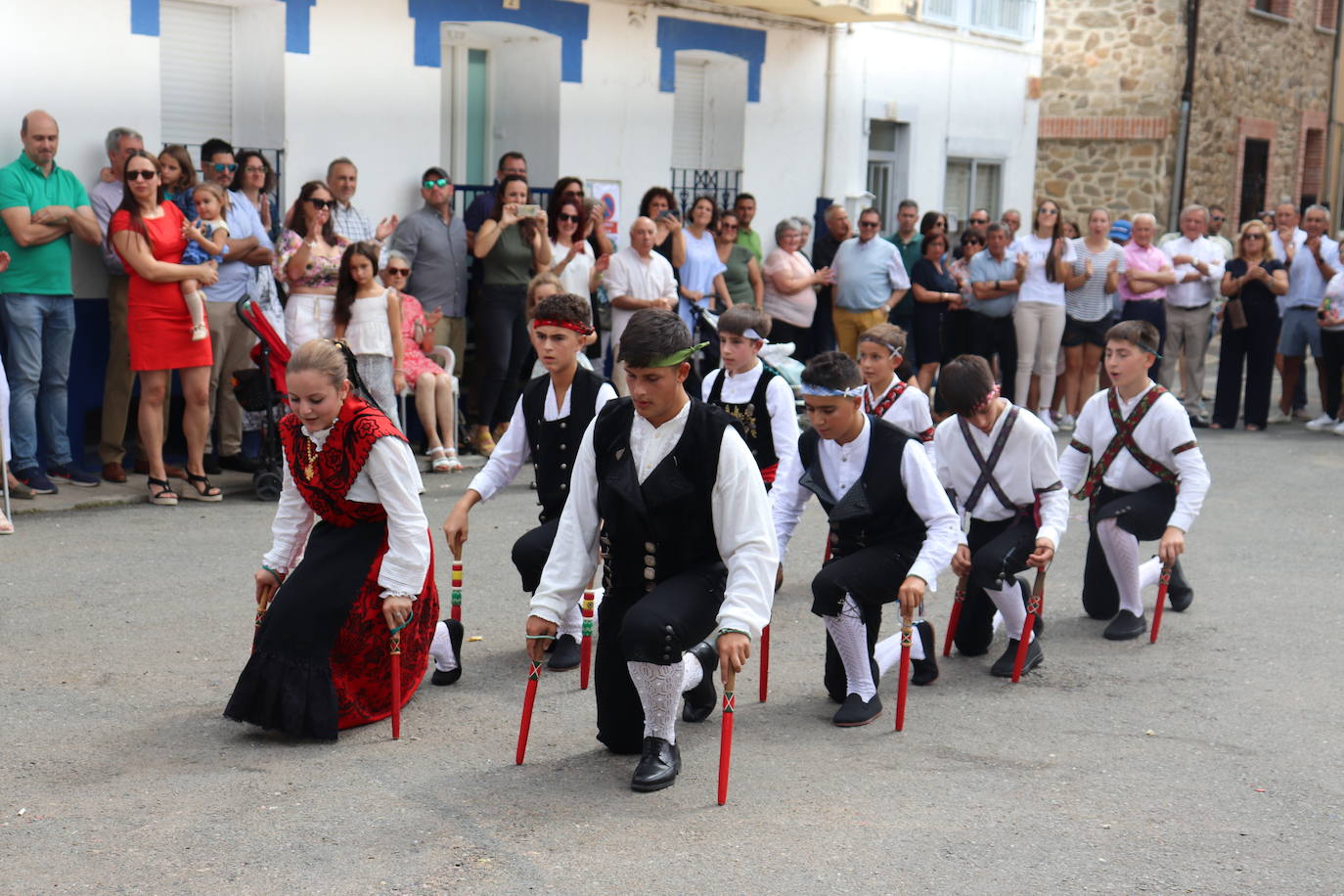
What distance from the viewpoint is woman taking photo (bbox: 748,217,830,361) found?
14.0 meters

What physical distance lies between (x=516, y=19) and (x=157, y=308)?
4844 millimetres

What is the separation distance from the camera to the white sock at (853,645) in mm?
5891

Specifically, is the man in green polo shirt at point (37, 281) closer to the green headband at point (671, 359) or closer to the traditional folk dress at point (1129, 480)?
the green headband at point (671, 359)

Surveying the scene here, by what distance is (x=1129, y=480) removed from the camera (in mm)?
7590

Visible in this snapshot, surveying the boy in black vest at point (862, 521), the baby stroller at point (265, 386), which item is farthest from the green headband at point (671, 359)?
the baby stroller at point (265, 386)

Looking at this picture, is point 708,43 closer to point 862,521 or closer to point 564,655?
point 564,655

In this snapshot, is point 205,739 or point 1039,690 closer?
point 205,739

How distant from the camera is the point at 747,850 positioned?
4.60 metres

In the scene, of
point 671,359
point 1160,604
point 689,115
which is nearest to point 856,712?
point 671,359

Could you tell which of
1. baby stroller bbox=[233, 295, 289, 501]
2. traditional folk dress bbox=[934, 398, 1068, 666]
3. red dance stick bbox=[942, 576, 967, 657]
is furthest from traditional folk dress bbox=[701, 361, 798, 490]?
baby stroller bbox=[233, 295, 289, 501]

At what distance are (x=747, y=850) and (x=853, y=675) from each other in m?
1.47

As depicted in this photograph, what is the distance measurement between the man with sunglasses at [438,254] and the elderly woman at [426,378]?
36 centimetres

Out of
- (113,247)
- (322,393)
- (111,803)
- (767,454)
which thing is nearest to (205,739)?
(111,803)

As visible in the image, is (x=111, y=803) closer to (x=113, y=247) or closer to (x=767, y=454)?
(x=767, y=454)
